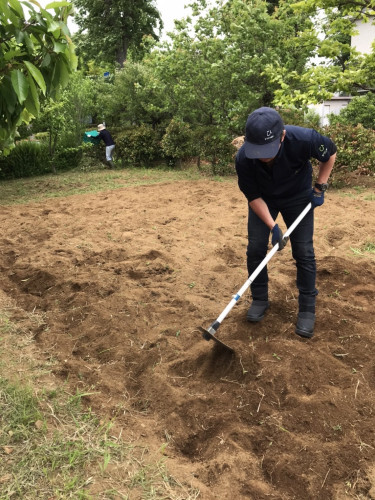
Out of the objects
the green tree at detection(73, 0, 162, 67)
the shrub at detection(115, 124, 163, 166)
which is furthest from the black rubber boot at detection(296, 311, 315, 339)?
the green tree at detection(73, 0, 162, 67)

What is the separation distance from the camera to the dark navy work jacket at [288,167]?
3.02m

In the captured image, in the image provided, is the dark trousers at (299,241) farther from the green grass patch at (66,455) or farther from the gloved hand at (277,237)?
the green grass patch at (66,455)

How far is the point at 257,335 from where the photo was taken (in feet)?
11.3

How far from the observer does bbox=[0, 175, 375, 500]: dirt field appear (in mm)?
2314

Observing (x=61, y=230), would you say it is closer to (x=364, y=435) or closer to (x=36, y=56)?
(x=36, y=56)

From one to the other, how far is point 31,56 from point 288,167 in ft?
5.81

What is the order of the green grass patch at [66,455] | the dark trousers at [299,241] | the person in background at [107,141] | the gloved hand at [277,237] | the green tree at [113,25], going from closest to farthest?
1. the green grass patch at [66,455]
2. the gloved hand at [277,237]
3. the dark trousers at [299,241]
4. the person in background at [107,141]
5. the green tree at [113,25]

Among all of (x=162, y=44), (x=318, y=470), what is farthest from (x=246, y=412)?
(x=162, y=44)

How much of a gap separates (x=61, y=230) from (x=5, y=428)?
14.6 ft

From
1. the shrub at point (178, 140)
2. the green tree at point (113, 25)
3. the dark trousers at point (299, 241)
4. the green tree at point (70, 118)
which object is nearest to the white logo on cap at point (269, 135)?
the dark trousers at point (299, 241)

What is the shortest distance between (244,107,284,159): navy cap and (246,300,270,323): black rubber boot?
1333 mm

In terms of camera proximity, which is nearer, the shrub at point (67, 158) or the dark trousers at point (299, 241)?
the dark trousers at point (299, 241)

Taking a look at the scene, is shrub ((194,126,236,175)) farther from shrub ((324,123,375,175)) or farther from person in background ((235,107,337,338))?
person in background ((235,107,337,338))

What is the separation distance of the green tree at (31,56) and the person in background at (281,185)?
121 centimetres
